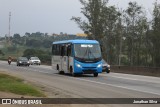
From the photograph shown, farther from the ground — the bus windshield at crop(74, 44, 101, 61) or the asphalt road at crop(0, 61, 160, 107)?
the bus windshield at crop(74, 44, 101, 61)

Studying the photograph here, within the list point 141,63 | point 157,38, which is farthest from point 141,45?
point 157,38

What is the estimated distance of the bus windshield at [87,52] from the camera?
112 ft

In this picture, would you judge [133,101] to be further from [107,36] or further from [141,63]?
[107,36]

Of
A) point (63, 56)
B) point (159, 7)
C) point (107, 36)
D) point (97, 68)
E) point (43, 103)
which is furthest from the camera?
point (107, 36)

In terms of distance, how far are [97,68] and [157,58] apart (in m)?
32.5

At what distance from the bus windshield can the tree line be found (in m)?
33.4

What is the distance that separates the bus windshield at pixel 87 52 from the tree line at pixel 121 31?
1314 inches

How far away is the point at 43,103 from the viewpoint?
14938 mm

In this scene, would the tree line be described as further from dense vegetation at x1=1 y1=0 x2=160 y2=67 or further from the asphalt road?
the asphalt road

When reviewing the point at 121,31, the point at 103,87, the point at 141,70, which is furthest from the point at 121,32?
the point at 103,87

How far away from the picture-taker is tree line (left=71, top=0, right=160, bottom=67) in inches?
2781

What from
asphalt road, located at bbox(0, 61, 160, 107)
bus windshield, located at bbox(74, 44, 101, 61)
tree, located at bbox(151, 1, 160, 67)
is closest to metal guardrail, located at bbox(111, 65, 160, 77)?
bus windshield, located at bbox(74, 44, 101, 61)

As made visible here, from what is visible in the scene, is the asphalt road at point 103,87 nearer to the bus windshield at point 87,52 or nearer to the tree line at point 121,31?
the bus windshield at point 87,52

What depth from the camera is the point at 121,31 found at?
7575 cm
